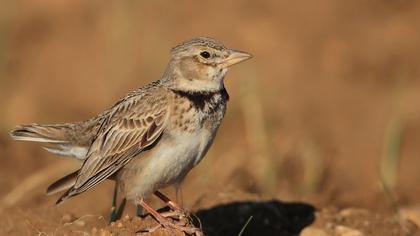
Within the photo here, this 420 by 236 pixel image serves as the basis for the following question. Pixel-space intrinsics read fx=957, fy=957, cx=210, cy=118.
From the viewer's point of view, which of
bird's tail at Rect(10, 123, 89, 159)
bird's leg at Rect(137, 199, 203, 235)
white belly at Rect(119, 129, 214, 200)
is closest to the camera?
bird's leg at Rect(137, 199, 203, 235)

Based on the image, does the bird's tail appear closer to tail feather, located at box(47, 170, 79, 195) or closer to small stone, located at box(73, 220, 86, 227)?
tail feather, located at box(47, 170, 79, 195)

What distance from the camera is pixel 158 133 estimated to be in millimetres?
6832

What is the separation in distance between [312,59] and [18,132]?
21.0ft

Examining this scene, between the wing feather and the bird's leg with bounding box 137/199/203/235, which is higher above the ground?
the wing feather

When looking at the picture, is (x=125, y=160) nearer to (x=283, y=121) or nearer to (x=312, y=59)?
(x=283, y=121)

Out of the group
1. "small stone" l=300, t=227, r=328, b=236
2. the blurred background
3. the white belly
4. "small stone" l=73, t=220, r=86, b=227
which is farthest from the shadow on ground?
"small stone" l=73, t=220, r=86, b=227

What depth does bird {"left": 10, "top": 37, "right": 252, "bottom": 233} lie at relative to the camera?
675 cm

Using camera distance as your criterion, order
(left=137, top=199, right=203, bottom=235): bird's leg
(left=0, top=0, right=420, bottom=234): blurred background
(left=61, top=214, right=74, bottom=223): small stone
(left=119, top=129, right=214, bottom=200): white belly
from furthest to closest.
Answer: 1. (left=0, top=0, right=420, bottom=234): blurred background
2. (left=61, top=214, right=74, bottom=223): small stone
3. (left=119, top=129, right=214, bottom=200): white belly
4. (left=137, top=199, right=203, bottom=235): bird's leg

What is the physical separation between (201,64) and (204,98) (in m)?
0.40

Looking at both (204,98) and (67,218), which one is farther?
(67,218)

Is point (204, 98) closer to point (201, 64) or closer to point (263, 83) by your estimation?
point (201, 64)

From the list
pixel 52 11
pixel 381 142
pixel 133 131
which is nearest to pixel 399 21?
pixel 381 142

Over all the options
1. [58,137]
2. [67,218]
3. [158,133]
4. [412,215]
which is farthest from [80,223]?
[412,215]

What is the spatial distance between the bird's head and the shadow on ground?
127cm
